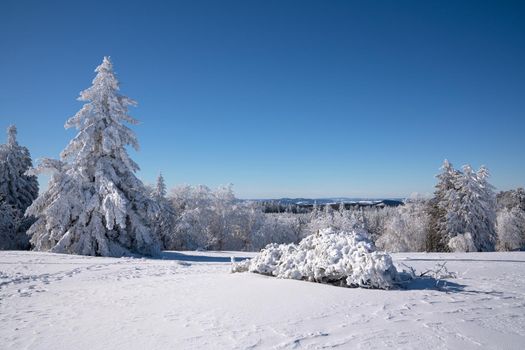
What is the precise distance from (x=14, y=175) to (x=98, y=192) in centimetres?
1593

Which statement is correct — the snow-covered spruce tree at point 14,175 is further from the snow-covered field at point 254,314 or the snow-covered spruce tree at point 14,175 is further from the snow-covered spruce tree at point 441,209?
the snow-covered spruce tree at point 441,209

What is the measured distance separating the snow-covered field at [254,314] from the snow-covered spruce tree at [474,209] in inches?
887

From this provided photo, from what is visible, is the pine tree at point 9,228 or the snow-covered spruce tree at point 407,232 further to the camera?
the snow-covered spruce tree at point 407,232

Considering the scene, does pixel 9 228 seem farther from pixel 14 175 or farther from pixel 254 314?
pixel 254 314

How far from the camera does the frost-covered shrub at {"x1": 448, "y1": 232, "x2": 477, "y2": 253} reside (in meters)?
26.5

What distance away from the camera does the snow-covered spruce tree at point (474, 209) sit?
2797cm

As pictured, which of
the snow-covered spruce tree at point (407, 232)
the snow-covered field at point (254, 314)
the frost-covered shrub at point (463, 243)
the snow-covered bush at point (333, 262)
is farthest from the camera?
the snow-covered spruce tree at point (407, 232)

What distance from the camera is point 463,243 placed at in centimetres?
2661

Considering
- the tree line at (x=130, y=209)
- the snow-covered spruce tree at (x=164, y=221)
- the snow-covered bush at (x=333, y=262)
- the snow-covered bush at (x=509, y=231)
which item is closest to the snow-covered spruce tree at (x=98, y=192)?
the tree line at (x=130, y=209)

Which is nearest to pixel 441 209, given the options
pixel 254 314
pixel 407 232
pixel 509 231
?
pixel 407 232

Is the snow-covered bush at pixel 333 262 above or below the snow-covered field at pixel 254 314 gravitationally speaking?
above

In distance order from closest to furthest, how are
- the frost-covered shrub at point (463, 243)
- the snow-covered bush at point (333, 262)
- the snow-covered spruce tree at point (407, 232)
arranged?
the snow-covered bush at point (333, 262)
the frost-covered shrub at point (463, 243)
the snow-covered spruce tree at point (407, 232)

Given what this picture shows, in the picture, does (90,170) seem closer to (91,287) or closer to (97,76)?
(97,76)

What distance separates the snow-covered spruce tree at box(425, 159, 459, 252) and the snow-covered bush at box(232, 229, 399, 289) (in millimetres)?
24842
